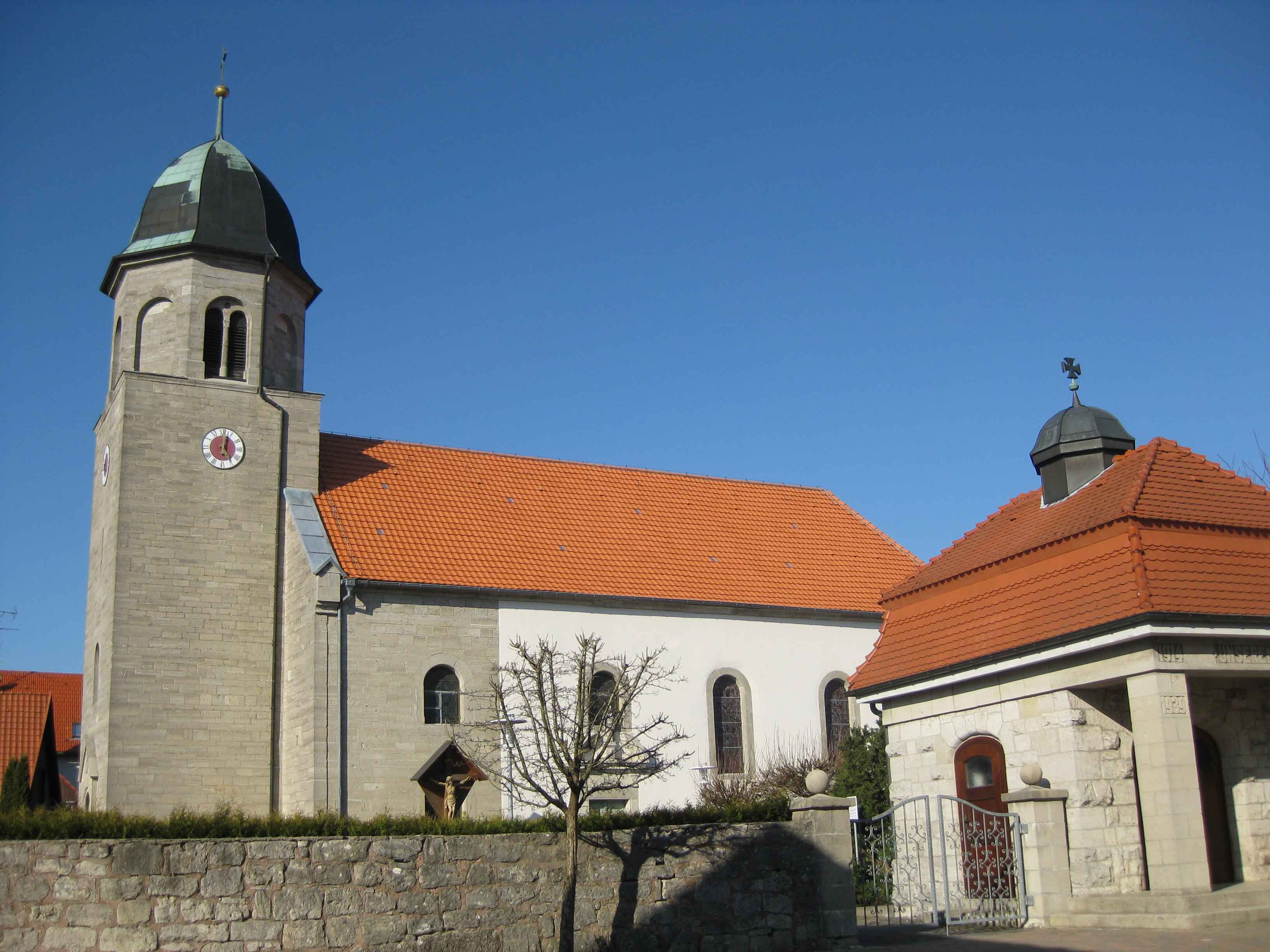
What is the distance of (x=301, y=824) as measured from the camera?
12.8m

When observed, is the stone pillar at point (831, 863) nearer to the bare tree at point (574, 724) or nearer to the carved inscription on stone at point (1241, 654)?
the bare tree at point (574, 724)

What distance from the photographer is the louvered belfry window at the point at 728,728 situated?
85.4 feet

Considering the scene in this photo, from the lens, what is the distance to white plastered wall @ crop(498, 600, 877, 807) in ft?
82.1

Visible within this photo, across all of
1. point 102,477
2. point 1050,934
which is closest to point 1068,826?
point 1050,934

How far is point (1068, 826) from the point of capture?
15375 millimetres

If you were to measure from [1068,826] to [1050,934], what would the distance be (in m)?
1.69

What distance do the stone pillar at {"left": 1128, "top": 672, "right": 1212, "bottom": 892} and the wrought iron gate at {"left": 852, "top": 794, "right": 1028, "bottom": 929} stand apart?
162cm

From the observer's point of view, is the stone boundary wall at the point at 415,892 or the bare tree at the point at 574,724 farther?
the bare tree at the point at 574,724

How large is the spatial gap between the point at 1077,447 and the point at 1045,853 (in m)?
6.63

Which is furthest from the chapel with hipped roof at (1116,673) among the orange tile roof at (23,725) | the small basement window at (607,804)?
the orange tile roof at (23,725)

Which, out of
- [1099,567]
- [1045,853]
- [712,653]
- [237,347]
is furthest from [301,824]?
[237,347]

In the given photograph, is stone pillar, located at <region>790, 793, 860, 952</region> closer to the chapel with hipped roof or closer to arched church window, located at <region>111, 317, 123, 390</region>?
the chapel with hipped roof

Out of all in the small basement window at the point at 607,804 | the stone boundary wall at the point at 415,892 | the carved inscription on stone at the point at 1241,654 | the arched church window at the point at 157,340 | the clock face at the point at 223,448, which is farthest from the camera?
Answer: the arched church window at the point at 157,340

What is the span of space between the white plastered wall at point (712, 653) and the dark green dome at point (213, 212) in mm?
9514
